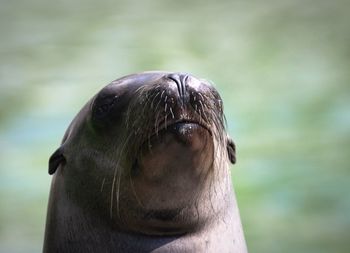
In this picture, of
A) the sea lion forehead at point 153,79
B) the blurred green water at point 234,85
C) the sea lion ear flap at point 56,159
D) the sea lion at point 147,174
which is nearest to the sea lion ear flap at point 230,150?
the sea lion at point 147,174

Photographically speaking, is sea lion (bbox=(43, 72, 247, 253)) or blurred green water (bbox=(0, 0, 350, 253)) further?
blurred green water (bbox=(0, 0, 350, 253))

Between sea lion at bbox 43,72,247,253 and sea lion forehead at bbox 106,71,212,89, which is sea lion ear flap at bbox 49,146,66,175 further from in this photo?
sea lion forehead at bbox 106,71,212,89

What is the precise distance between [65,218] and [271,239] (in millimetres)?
4000

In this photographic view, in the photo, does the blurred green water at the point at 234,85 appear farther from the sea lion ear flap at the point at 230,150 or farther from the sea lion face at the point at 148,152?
the sea lion face at the point at 148,152

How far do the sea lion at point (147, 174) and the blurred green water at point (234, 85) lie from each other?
11.6 ft

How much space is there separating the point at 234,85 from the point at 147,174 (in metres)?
5.91

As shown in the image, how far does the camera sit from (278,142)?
29.4 ft

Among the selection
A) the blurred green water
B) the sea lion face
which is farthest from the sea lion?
the blurred green water

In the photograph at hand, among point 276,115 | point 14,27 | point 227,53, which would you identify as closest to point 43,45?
point 14,27

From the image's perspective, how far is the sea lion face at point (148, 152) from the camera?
360cm

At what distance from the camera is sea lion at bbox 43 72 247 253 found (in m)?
3.62

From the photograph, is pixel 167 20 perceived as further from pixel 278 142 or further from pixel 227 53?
pixel 278 142

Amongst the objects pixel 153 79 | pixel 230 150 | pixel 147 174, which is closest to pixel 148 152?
pixel 147 174

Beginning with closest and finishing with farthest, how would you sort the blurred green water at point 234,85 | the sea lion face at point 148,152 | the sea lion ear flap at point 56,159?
1. the sea lion face at point 148,152
2. the sea lion ear flap at point 56,159
3. the blurred green water at point 234,85
